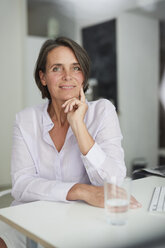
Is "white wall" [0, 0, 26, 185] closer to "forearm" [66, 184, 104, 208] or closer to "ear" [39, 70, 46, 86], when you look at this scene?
"ear" [39, 70, 46, 86]

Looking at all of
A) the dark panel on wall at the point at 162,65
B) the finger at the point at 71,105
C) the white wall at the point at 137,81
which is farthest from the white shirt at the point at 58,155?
the dark panel on wall at the point at 162,65

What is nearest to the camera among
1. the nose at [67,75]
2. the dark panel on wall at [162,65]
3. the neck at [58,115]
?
the nose at [67,75]

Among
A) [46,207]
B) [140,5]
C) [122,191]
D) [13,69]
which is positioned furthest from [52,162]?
[140,5]

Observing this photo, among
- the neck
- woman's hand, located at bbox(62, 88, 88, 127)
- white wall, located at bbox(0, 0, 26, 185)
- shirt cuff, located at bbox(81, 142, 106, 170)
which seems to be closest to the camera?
shirt cuff, located at bbox(81, 142, 106, 170)

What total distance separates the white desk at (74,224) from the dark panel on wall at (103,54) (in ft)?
10.4

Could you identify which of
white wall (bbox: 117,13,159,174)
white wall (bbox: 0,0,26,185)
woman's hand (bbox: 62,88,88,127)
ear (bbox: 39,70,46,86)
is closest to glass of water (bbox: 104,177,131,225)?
woman's hand (bbox: 62,88,88,127)

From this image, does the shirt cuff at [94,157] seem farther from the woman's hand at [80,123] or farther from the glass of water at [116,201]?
the glass of water at [116,201]

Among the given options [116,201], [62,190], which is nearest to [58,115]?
[62,190]

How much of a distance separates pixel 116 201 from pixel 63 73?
30.4 inches

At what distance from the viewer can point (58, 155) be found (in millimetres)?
1420

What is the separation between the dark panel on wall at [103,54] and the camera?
4168mm

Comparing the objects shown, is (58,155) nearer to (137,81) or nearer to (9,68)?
(9,68)

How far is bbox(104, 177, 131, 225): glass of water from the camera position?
0.86 m

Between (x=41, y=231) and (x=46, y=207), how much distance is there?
21 cm
